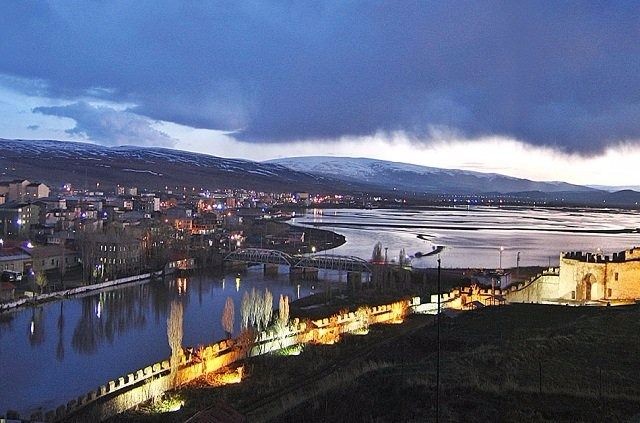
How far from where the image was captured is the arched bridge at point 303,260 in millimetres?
27031

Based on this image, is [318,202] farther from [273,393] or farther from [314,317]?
[273,393]

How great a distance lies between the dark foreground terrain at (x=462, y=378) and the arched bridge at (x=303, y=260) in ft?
40.7

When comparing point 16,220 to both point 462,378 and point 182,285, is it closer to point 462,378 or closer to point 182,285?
point 182,285

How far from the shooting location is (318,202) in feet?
335

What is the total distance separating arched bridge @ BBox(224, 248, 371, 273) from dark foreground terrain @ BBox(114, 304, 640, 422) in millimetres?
12393

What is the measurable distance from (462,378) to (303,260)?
20.4 metres

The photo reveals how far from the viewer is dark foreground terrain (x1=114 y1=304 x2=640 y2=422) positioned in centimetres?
718

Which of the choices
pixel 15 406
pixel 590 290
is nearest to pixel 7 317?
pixel 15 406

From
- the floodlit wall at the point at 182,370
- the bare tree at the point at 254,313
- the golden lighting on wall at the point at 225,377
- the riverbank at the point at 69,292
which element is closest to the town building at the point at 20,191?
the riverbank at the point at 69,292

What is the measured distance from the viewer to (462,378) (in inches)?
328

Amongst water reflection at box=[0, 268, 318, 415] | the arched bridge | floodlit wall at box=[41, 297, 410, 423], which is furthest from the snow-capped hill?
floodlit wall at box=[41, 297, 410, 423]

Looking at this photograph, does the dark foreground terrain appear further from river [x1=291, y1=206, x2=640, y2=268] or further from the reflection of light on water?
river [x1=291, y1=206, x2=640, y2=268]

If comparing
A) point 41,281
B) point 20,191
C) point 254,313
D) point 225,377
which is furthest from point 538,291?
point 20,191

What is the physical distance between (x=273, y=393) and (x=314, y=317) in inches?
305
